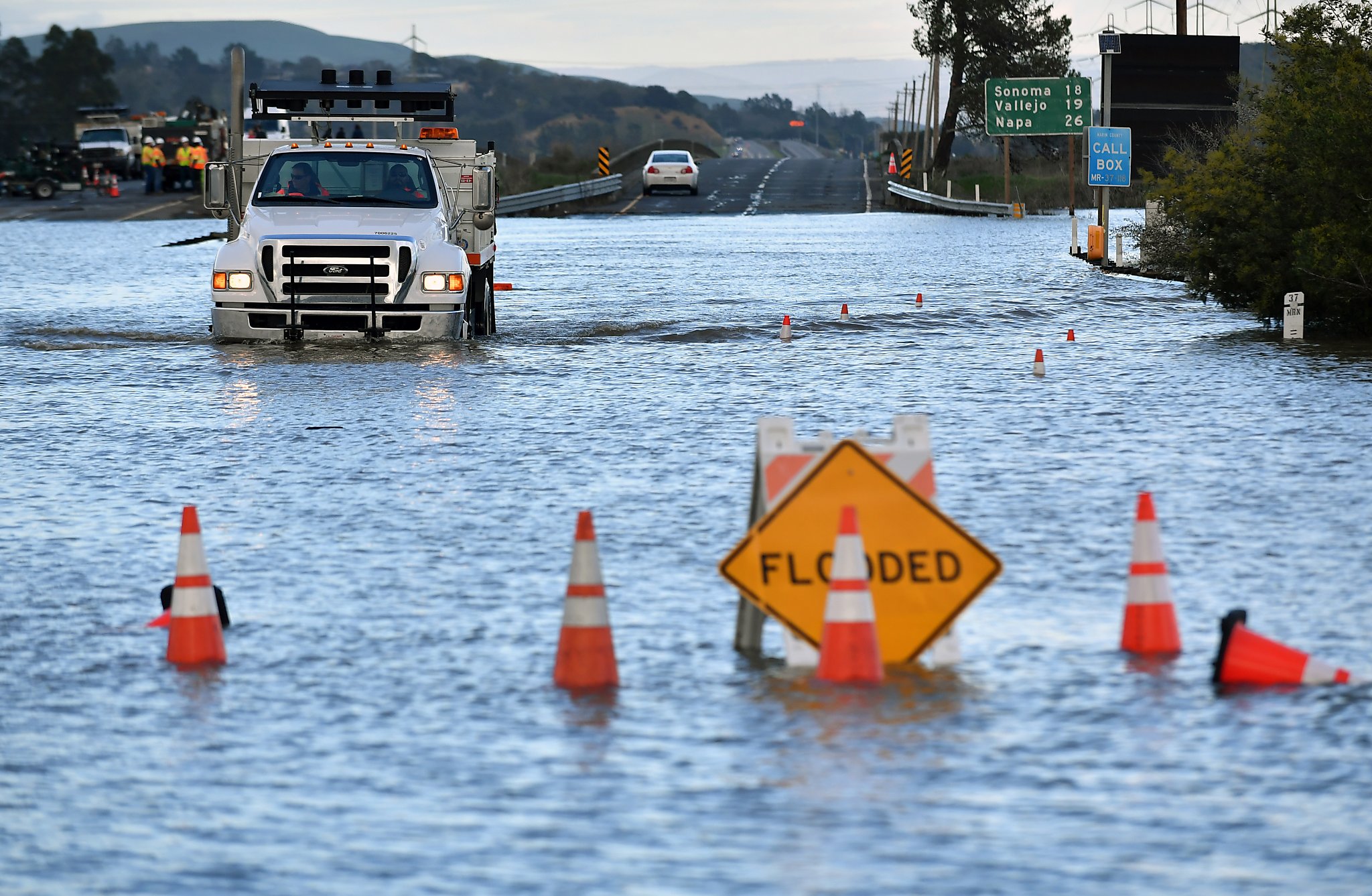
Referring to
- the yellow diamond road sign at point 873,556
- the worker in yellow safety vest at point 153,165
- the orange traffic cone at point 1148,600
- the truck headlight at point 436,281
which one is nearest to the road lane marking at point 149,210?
the worker in yellow safety vest at point 153,165

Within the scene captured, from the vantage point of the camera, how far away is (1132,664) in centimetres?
754

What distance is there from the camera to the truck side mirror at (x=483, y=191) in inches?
866

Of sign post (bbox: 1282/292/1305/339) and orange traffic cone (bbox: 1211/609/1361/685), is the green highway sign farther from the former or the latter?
orange traffic cone (bbox: 1211/609/1361/685)

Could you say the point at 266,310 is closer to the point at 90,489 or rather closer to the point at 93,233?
the point at 90,489

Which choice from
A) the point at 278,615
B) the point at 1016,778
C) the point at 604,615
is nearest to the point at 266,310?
the point at 278,615

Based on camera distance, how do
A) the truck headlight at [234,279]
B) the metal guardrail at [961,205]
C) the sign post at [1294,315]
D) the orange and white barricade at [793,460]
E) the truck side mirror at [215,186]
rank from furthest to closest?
the metal guardrail at [961,205] < the sign post at [1294,315] < the truck side mirror at [215,186] < the truck headlight at [234,279] < the orange and white barricade at [793,460]

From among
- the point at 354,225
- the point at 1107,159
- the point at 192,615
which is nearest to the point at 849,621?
the point at 192,615

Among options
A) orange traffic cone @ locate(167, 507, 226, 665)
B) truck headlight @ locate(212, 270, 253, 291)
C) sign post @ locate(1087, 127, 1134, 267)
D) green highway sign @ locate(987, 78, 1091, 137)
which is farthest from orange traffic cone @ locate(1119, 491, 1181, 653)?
green highway sign @ locate(987, 78, 1091, 137)

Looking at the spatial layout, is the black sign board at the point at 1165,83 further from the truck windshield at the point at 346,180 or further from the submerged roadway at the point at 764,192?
the truck windshield at the point at 346,180

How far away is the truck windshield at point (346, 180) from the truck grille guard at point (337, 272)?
3.70 feet

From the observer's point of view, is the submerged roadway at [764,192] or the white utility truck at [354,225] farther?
the submerged roadway at [764,192]

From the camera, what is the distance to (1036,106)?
253ft

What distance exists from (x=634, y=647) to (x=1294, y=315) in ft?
49.8

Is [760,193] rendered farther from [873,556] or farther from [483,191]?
[873,556]
